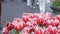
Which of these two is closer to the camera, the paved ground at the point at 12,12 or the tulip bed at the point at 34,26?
the tulip bed at the point at 34,26

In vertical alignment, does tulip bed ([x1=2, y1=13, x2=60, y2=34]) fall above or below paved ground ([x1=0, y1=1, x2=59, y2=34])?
above

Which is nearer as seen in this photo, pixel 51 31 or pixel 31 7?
pixel 51 31

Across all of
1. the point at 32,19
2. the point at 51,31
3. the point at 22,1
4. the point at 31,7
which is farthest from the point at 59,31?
the point at 22,1

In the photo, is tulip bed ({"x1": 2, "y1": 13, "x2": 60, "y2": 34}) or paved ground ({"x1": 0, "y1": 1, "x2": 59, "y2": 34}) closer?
tulip bed ({"x1": 2, "y1": 13, "x2": 60, "y2": 34})

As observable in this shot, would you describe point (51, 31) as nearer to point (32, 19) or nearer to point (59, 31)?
point (59, 31)

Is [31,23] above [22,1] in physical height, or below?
above

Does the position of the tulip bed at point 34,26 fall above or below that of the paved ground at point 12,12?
above

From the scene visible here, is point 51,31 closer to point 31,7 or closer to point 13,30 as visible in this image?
point 13,30

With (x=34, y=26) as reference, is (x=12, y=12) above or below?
below

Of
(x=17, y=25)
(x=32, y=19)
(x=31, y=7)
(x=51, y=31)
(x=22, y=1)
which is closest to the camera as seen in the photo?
(x=51, y=31)

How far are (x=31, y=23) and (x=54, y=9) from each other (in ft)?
26.3

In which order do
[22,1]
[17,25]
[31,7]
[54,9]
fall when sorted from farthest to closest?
[22,1], [31,7], [54,9], [17,25]

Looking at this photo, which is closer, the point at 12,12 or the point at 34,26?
the point at 34,26

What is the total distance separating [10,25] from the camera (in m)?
1.66
